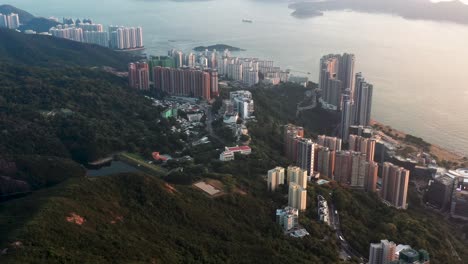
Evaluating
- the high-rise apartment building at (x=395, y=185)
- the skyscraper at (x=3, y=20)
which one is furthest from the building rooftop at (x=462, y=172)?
the skyscraper at (x=3, y=20)

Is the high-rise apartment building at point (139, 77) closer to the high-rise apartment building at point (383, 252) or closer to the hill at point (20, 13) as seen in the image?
the high-rise apartment building at point (383, 252)

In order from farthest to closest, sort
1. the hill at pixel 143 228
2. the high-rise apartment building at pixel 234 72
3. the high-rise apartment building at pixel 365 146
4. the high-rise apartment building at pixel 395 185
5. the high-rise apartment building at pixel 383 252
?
1. the high-rise apartment building at pixel 234 72
2. the high-rise apartment building at pixel 365 146
3. the high-rise apartment building at pixel 395 185
4. the high-rise apartment building at pixel 383 252
5. the hill at pixel 143 228

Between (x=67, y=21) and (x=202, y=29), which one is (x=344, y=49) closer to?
(x=202, y=29)

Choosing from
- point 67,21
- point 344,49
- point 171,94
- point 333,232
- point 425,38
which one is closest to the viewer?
point 333,232

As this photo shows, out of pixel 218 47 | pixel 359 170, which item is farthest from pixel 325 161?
pixel 218 47

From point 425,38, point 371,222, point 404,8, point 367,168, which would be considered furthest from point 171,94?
point 404,8

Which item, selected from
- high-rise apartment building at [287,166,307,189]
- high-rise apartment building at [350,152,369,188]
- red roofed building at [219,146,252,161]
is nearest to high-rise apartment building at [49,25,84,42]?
red roofed building at [219,146,252,161]
